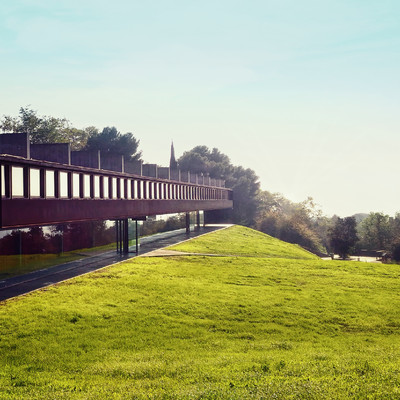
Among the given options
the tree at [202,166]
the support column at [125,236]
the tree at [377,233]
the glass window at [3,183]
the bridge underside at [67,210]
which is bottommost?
the tree at [377,233]

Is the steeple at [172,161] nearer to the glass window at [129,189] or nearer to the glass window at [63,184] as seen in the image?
the glass window at [129,189]

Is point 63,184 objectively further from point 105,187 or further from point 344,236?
point 344,236

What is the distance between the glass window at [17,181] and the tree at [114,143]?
178 ft

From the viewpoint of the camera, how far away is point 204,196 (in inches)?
2489

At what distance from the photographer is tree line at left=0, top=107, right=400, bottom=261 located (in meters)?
69.2

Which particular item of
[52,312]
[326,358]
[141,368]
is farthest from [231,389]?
[52,312]

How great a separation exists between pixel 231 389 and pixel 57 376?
5403 millimetres

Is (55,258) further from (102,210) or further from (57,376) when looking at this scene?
(57,376)

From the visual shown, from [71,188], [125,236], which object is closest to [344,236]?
[125,236]

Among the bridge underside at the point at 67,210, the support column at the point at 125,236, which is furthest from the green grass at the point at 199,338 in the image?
the support column at the point at 125,236

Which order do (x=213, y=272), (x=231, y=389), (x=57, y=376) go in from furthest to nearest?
(x=213, y=272) → (x=57, y=376) → (x=231, y=389)

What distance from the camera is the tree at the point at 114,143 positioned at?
75375mm

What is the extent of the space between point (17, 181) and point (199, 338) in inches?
473

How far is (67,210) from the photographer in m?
24.5
